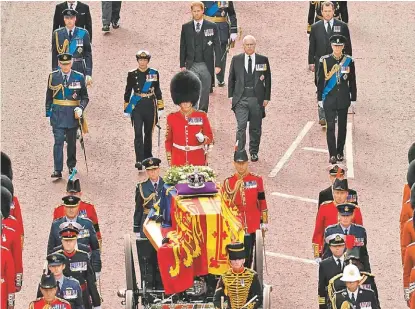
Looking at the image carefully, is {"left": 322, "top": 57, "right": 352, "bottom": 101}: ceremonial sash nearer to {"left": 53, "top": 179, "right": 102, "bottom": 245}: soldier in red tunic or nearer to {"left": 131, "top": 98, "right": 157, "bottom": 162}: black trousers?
{"left": 131, "top": 98, "right": 157, "bottom": 162}: black trousers

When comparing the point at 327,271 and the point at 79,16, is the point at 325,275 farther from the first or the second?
the point at 79,16

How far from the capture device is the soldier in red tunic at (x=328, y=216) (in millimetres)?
25094

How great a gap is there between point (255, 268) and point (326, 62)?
6041 millimetres

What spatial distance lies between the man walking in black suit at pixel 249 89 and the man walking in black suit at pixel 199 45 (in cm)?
106

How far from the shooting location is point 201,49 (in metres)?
31.0

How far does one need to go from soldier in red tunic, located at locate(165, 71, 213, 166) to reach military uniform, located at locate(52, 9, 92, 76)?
14.1ft

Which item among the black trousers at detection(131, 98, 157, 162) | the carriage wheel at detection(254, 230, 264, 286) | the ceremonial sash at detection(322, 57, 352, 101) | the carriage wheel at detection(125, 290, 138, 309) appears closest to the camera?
the carriage wheel at detection(125, 290, 138, 309)

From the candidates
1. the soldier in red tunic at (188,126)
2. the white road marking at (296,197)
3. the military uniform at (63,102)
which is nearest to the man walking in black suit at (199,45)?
the military uniform at (63,102)

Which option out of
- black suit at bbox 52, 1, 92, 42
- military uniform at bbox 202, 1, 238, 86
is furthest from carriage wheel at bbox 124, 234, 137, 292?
black suit at bbox 52, 1, 92, 42

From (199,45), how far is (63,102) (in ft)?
8.96

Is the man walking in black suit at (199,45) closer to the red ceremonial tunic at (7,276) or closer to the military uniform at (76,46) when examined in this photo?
the military uniform at (76,46)

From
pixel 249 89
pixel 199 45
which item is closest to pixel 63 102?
pixel 199 45

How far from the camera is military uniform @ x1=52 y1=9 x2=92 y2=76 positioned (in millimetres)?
31531

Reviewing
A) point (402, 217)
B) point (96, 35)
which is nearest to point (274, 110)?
point (96, 35)
